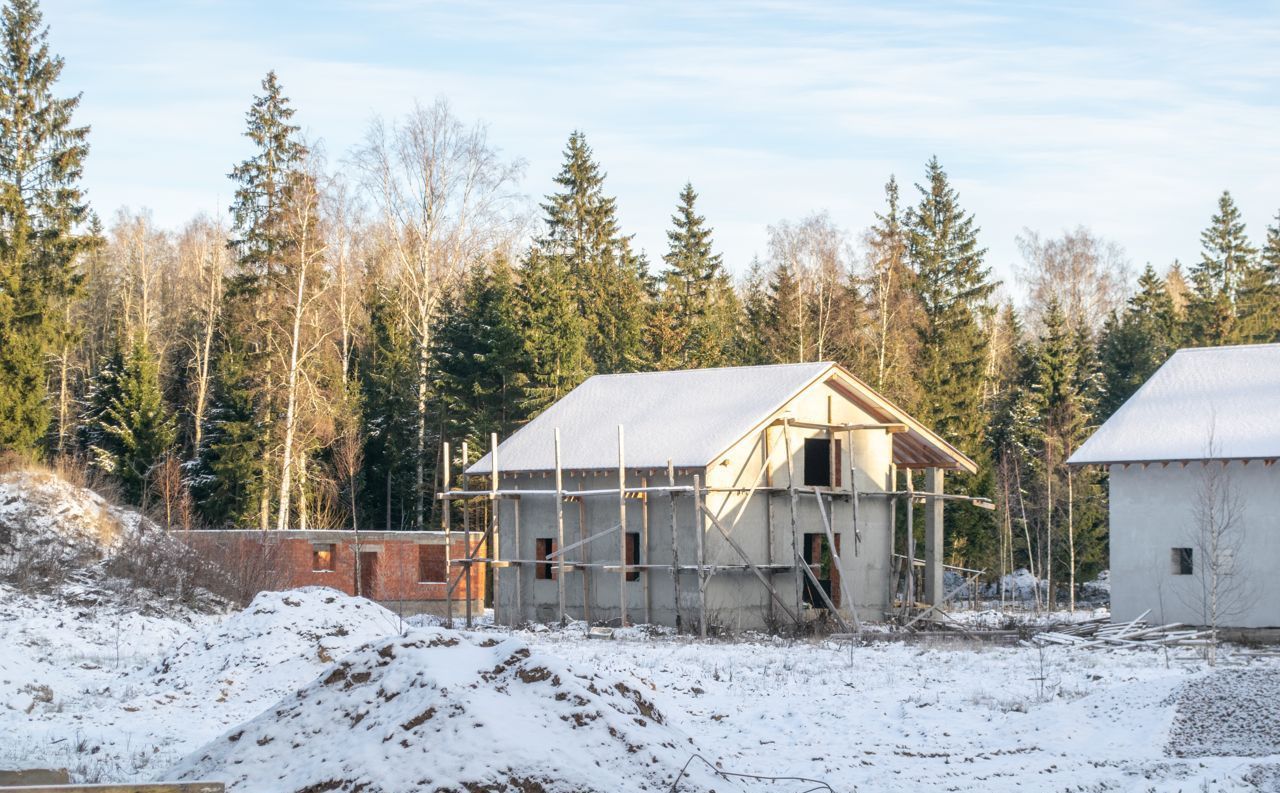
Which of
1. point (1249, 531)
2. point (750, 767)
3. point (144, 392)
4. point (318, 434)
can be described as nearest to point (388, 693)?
point (750, 767)

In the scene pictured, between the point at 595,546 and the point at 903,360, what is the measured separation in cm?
2679

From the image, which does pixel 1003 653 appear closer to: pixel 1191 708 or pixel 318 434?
pixel 1191 708

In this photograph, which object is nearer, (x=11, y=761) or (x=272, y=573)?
(x=11, y=761)

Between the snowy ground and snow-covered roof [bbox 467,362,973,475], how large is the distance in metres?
5.44

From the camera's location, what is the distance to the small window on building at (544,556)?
32719 millimetres

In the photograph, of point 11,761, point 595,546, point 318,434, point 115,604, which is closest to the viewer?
point 11,761

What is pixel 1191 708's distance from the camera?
1630cm

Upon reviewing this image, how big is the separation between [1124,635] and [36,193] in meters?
33.2

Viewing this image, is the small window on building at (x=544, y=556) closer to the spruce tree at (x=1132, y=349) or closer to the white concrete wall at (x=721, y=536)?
the white concrete wall at (x=721, y=536)

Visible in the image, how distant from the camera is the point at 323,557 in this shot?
42.2 metres

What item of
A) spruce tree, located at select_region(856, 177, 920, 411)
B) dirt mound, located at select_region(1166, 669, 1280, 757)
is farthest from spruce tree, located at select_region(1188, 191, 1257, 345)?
dirt mound, located at select_region(1166, 669, 1280, 757)

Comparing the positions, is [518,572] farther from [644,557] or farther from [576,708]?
[576,708]

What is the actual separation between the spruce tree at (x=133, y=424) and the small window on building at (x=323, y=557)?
11397mm

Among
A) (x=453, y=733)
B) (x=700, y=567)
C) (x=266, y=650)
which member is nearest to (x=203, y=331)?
(x=700, y=567)
